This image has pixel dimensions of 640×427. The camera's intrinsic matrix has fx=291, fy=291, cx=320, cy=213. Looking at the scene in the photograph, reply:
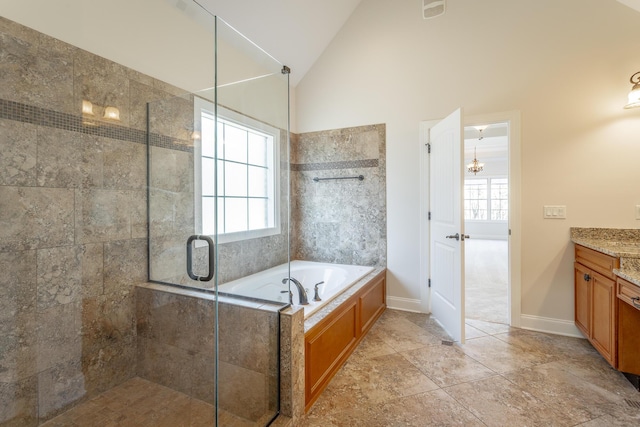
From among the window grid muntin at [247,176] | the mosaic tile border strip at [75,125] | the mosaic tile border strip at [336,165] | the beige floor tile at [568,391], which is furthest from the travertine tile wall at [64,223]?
the beige floor tile at [568,391]

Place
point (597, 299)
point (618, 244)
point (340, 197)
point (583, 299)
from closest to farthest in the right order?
point (597, 299) < point (618, 244) < point (583, 299) < point (340, 197)

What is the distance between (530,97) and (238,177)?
2.64m

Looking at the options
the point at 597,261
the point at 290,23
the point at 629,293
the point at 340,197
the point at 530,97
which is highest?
the point at 290,23

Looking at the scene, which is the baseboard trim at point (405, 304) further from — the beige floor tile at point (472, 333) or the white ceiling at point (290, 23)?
the white ceiling at point (290, 23)

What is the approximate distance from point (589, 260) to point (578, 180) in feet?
2.30

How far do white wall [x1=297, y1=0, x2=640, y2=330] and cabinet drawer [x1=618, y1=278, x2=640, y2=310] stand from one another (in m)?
0.78

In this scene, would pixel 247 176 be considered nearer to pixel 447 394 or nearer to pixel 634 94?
pixel 447 394

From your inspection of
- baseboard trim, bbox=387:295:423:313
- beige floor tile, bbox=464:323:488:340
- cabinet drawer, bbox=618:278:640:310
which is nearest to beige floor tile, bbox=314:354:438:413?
beige floor tile, bbox=464:323:488:340

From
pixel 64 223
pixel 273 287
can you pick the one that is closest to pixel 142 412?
pixel 273 287

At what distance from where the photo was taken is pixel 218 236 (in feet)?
6.34

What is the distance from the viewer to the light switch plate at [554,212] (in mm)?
2535

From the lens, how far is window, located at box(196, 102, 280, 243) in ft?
6.19

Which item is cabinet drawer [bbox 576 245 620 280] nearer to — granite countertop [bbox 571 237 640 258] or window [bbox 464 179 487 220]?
granite countertop [bbox 571 237 640 258]

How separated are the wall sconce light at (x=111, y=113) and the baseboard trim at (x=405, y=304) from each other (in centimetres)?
289
